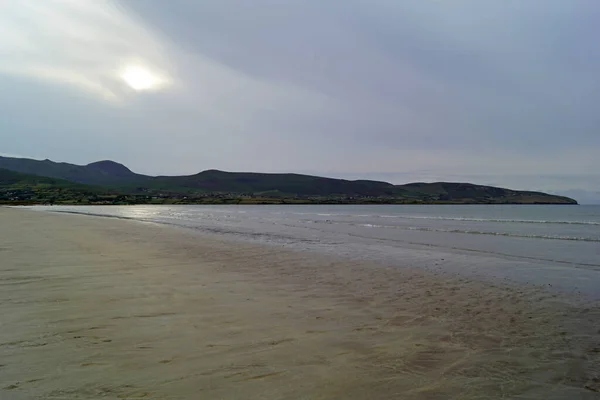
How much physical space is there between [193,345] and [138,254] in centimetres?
1183

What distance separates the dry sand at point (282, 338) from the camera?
4637 millimetres

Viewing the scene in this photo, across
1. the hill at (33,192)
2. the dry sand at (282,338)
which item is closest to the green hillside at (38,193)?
the hill at (33,192)

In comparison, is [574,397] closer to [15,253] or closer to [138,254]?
[138,254]

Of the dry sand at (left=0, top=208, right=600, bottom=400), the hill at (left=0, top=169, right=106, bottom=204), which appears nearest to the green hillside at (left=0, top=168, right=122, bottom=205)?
the hill at (left=0, top=169, right=106, bottom=204)

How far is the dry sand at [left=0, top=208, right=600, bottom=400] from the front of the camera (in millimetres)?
4637

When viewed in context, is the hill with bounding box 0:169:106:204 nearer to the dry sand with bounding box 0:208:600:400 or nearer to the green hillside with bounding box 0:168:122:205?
the green hillside with bounding box 0:168:122:205

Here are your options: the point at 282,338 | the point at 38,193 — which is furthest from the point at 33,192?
the point at 282,338

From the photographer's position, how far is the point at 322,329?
696 centimetres

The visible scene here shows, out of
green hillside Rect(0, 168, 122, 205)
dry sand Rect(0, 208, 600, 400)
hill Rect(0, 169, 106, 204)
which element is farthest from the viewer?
hill Rect(0, 169, 106, 204)

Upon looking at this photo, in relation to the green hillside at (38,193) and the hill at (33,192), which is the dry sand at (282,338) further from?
the hill at (33,192)

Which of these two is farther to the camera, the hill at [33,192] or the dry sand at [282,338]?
the hill at [33,192]

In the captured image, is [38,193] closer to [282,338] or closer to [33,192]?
[33,192]

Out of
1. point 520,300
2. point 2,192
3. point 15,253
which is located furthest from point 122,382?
point 2,192

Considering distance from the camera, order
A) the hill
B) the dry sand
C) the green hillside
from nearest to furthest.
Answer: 1. the dry sand
2. the green hillside
3. the hill
